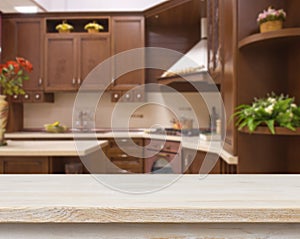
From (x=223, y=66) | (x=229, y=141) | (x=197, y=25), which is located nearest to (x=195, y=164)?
(x=229, y=141)

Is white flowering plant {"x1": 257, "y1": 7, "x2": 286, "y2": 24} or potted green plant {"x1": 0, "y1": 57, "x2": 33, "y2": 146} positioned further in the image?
potted green plant {"x1": 0, "y1": 57, "x2": 33, "y2": 146}

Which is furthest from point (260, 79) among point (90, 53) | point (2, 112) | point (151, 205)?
point (90, 53)

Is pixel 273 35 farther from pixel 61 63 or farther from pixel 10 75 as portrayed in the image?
pixel 61 63

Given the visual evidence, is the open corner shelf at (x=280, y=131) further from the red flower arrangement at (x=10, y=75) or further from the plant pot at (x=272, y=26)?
the red flower arrangement at (x=10, y=75)

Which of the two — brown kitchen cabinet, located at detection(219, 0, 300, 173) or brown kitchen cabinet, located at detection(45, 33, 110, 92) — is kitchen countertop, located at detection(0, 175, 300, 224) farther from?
brown kitchen cabinet, located at detection(45, 33, 110, 92)

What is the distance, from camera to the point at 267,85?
2674 mm

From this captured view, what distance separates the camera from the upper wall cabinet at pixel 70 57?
16.8 ft

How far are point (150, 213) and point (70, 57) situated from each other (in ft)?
15.4

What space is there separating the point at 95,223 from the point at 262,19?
2.08 meters

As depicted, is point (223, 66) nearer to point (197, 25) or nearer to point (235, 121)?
point (235, 121)

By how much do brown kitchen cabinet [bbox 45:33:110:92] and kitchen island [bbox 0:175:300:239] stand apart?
14.5 feet

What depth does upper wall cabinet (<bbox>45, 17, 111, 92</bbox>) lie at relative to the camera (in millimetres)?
5129

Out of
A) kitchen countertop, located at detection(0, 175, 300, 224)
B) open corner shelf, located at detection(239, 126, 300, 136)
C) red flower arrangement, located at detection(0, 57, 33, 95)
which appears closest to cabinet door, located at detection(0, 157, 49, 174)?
red flower arrangement, located at detection(0, 57, 33, 95)

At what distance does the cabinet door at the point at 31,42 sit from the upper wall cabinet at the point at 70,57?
9cm
